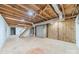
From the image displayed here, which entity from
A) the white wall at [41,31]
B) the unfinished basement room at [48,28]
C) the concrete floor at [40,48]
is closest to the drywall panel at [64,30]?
the unfinished basement room at [48,28]

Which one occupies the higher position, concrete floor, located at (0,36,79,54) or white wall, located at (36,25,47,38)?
white wall, located at (36,25,47,38)

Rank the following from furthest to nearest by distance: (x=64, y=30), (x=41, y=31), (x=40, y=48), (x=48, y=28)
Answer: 1. (x=41, y=31)
2. (x=48, y=28)
3. (x=64, y=30)
4. (x=40, y=48)

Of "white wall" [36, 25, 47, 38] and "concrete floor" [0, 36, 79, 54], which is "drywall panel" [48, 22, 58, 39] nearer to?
"white wall" [36, 25, 47, 38]

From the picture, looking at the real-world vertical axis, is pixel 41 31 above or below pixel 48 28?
below

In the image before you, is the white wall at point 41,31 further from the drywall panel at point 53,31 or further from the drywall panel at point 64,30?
the drywall panel at point 64,30

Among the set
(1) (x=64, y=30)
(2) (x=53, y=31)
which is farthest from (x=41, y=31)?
(1) (x=64, y=30)

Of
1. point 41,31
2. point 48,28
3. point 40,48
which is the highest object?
point 48,28

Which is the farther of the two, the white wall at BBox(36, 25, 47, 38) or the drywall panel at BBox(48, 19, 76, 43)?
the white wall at BBox(36, 25, 47, 38)

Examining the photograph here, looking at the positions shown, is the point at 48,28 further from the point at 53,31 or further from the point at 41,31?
the point at 41,31

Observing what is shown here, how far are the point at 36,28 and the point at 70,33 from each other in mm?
4649

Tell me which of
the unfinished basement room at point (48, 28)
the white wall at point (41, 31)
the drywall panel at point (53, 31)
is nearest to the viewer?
the unfinished basement room at point (48, 28)

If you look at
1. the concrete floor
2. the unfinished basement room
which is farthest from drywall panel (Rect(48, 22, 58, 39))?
the concrete floor

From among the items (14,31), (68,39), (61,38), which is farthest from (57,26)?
(14,31)

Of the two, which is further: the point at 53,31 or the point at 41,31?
the point at 41,31
